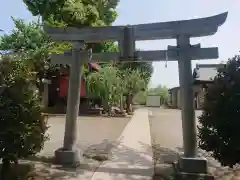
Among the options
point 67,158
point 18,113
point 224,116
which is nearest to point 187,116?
point 224,116

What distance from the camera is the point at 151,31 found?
6.10 m

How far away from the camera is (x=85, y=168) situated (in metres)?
6.03

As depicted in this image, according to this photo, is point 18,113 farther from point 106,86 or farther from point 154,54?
point 106,86

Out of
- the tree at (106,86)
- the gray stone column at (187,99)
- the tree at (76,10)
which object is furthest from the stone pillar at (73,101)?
the tree at (76,10)

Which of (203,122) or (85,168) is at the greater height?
(203,122)

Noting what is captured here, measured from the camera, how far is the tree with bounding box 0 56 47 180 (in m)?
4.43

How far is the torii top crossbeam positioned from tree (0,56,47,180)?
2.05 metres

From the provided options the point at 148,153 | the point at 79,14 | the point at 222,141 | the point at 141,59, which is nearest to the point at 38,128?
the point at 141,59

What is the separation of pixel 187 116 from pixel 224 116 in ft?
3.48

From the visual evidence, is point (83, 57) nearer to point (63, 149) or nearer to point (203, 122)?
point (63, 149)

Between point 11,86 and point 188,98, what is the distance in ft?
12.4

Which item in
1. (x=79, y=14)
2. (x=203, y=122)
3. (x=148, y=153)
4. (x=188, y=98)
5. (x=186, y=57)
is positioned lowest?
(x=148, y=153)

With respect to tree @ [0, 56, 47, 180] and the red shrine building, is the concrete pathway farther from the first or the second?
the red shrine building

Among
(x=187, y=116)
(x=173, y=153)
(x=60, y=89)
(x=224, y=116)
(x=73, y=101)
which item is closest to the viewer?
(x=224, y=116)
